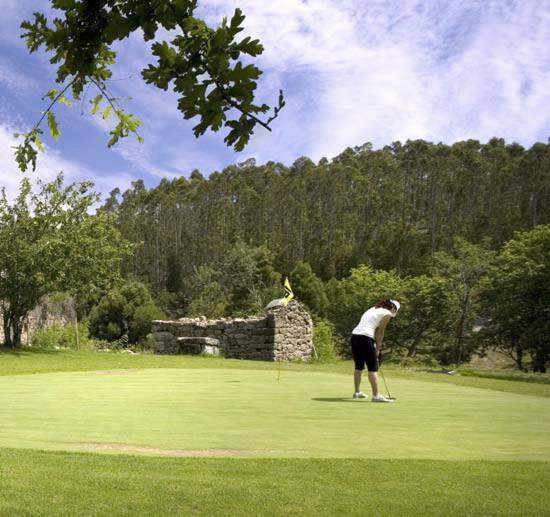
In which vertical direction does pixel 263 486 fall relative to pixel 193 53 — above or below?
below

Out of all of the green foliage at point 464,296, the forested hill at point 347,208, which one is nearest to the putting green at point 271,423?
the green foliage at point 464,296

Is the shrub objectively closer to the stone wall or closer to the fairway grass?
the stone wall

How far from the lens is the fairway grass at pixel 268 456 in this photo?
3.93 metres

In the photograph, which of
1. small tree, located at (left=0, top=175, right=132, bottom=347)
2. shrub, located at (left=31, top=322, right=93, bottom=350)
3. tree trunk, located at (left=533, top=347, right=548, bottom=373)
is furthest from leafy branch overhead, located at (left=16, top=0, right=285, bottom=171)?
shrub, located at (left=31, top=322, right=93, bottom=350)

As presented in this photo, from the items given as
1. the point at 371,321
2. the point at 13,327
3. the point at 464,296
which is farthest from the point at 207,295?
the point at 371,321

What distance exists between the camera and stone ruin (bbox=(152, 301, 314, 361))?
23.8m

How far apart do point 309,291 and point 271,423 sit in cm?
3438

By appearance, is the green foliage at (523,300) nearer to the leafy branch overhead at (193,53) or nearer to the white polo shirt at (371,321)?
the white polo shirt at (371,321)

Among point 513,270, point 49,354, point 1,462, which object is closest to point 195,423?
point 1,462

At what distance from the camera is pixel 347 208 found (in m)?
64.2

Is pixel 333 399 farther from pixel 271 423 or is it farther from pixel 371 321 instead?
pixel 271 423

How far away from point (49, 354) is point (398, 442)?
17.3m

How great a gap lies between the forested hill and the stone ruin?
83.3 ft

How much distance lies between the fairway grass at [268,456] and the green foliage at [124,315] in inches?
1325
